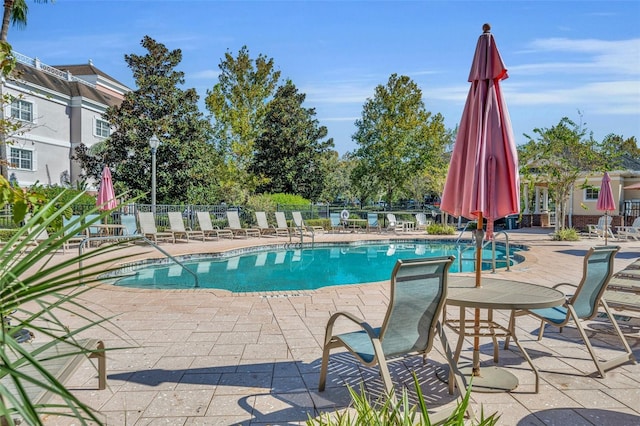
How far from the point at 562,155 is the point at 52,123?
25786 mm

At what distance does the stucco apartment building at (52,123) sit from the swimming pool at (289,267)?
15.1m

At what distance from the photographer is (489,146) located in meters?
3.44


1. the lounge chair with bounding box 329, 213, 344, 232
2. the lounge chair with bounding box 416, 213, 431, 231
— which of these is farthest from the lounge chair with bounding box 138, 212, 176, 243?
the lounge chair with bounding box 416, 213, 431, 231

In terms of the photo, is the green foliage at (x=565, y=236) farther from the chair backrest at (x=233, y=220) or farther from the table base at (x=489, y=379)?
the table base at (x=489, y=379)

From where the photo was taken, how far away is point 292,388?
127 inches

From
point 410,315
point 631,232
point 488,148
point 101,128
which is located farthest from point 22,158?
point 631,232

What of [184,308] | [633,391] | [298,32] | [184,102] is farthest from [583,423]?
[184,102]

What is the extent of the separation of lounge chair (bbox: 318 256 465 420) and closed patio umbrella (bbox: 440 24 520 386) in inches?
27.1

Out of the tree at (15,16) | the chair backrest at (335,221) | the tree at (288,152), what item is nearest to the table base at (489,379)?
the chair backrest at (335,221)

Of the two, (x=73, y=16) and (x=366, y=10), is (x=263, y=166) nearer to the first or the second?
(x=73, y=16)

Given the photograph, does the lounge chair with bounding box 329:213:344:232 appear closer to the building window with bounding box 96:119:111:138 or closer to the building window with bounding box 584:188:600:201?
the building window with bounding box 584:188:600:201

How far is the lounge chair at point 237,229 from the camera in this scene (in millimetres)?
16223

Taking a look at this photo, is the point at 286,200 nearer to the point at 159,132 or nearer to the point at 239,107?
the point at 159,132

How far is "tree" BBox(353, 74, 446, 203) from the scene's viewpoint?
2698cm
